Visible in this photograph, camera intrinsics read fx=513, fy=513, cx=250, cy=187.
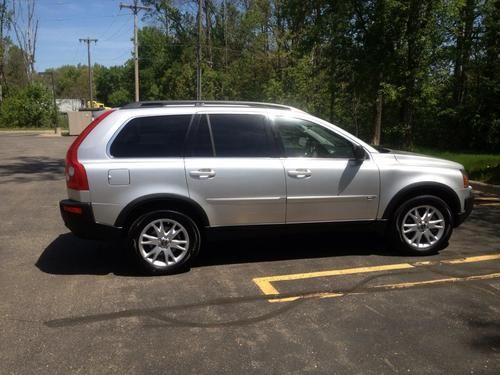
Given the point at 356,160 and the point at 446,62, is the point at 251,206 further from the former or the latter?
the point at 446,62

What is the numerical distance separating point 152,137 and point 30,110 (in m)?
46.0

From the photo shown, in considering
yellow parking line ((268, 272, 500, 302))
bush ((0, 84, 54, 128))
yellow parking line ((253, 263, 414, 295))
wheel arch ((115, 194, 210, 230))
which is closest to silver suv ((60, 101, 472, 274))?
wheel arch ((115, 194, 210, 230))

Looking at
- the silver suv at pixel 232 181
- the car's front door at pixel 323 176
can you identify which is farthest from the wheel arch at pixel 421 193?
the car's front door at pixel 323 176

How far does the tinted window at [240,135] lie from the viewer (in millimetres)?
5348

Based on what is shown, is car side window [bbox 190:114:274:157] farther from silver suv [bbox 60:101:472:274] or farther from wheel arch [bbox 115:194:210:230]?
wheel arch [bbox 115:194:210:230]

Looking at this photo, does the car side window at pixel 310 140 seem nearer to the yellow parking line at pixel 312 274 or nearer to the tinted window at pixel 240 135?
the tinted window at pixel 240 135

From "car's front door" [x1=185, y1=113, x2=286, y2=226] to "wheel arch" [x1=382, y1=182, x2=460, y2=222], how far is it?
126cm

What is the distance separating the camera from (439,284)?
4984mm

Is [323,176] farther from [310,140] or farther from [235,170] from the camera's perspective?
[235,170]

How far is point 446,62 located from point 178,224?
12.6m

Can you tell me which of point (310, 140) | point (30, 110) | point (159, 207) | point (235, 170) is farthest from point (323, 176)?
point (30, 110)

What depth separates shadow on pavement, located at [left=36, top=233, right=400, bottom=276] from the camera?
5516 millimetres

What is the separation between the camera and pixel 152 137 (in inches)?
206

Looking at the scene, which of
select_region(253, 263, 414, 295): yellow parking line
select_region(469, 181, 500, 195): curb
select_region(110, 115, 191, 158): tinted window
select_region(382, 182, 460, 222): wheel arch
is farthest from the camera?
select_region(469, 181, 500, 195): curb
